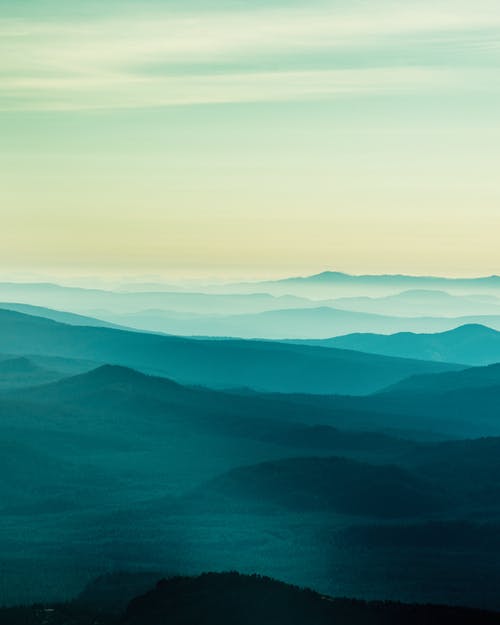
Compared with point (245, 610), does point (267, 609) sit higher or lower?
higher

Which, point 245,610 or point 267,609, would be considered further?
point 245,610

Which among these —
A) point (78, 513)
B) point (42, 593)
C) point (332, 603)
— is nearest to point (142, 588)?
point (42, 593)

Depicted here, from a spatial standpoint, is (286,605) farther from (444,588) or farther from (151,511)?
(151,511)

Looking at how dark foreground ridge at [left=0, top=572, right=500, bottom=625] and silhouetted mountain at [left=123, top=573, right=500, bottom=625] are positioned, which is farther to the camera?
dark foreground ridge at [left=0, top=572, right=500, bottom=625]

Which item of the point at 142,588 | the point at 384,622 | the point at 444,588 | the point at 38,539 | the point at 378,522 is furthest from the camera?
the point at 378,522

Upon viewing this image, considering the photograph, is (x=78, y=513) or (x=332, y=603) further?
(x=78, y=513)

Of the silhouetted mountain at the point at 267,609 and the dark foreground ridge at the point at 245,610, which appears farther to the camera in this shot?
the dark foreground ridge at the point at 245,610

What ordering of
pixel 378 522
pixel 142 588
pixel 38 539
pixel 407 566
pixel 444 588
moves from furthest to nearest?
pixel 378 522 → pixel 38 539 → pixel 407 566 → pixel 444 588 → pixel 142 588

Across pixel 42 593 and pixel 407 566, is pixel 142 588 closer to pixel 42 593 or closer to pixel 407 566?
pixel 42 593
